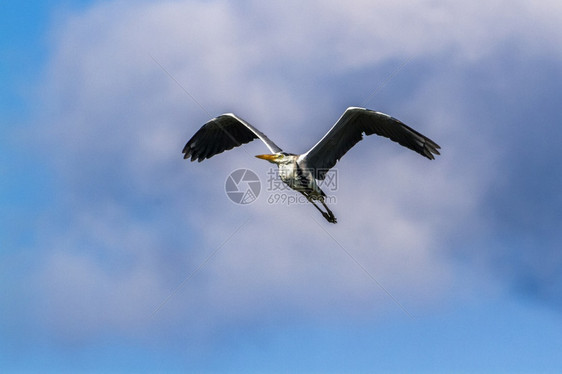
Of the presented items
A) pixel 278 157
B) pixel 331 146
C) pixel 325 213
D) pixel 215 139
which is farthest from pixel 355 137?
pixel 215 139

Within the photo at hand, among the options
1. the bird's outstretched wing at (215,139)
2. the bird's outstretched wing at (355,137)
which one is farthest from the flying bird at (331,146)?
the bird's outstretched wing at (215,139)

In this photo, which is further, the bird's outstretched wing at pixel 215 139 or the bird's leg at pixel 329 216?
the bird's outstretched wing at pixel 215 139

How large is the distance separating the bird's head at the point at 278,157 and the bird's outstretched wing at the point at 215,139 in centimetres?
221

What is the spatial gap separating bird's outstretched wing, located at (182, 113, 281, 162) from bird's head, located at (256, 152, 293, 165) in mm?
2206

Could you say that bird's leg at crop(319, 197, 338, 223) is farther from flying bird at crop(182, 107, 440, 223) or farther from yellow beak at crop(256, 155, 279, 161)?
yellow beak at crop(256, 155, 279, 161)

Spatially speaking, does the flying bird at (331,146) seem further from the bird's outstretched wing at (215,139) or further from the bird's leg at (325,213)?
the bird's outstretched wing at (215,139)

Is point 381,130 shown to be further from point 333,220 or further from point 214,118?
point 214,118

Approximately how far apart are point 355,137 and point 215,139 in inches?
180

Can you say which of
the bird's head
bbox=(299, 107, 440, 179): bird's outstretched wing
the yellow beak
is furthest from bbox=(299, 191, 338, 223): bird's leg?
the yellow beak

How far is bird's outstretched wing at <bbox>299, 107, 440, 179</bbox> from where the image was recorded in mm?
14867

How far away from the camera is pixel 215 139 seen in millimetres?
18328

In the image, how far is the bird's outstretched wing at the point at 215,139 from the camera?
18172mm

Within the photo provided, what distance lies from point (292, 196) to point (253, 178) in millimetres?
2038

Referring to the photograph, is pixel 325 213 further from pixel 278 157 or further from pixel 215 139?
pixel 215 139
